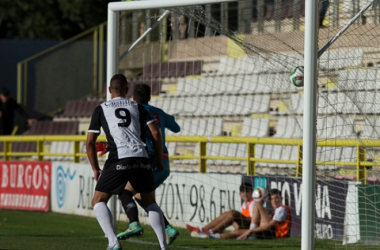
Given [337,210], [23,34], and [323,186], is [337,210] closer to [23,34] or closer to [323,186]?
[323,186]

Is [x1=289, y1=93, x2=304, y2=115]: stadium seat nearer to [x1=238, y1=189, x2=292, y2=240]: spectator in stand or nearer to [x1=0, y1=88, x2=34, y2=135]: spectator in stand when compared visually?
[x1=238, y1=189, x2=292, y2=240]: spectator in stand

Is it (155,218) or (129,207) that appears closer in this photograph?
(155,218)

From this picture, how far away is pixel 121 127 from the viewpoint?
8578 mm

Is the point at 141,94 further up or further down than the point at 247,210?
further up

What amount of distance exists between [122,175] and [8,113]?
1385 cm

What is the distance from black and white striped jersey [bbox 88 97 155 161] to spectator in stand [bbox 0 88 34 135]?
13338 mm

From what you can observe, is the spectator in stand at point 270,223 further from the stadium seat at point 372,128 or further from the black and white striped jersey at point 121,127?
the black and white striped jersey at point 121,127

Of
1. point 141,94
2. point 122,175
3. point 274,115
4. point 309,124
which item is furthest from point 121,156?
point 274,115

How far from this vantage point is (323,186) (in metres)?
11.8

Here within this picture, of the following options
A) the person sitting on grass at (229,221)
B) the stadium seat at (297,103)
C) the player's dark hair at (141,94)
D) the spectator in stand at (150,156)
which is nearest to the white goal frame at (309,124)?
the spectator in stand at (150,156)

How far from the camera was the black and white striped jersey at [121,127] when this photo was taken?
8547 millimetres

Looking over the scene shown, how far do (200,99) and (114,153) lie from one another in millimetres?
9186

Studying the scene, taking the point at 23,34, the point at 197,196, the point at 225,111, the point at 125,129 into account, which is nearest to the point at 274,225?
the point at 197,196

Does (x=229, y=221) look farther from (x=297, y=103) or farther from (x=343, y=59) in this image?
(x=297, y=103)
